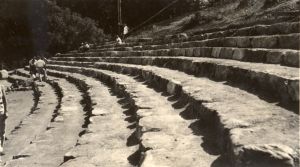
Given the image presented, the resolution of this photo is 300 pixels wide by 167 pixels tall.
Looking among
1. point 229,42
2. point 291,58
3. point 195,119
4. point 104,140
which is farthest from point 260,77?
point 229,42

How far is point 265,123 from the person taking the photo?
3.17 metres

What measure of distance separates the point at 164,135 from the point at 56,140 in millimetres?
2287

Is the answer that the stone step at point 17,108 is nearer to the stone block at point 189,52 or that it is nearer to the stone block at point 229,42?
the stone block at point 189,52

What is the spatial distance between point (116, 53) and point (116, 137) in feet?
34.3

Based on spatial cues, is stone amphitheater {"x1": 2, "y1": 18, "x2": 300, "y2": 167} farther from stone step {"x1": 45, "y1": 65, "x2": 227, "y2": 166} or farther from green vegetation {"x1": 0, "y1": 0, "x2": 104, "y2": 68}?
green vegetation {"x1": 0, "y1": 0, "x2": 104, "y2": 68}

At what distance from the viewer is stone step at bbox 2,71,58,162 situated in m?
6.35

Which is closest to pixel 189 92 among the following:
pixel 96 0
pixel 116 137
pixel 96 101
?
pixel 116 137

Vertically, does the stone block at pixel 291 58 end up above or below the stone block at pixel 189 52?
above

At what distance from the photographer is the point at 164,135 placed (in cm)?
384

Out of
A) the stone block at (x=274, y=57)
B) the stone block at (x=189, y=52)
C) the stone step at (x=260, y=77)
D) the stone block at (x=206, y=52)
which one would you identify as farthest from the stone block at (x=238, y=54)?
the stone block at (x=189, y=52)

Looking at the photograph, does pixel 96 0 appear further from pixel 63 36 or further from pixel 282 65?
pixel 282 65

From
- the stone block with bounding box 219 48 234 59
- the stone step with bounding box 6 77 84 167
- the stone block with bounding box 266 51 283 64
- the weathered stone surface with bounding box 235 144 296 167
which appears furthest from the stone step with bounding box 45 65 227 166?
the stone block with bounding box 219 48 234 59

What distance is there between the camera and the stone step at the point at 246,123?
2.52 m

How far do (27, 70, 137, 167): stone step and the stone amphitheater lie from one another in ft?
0.03
